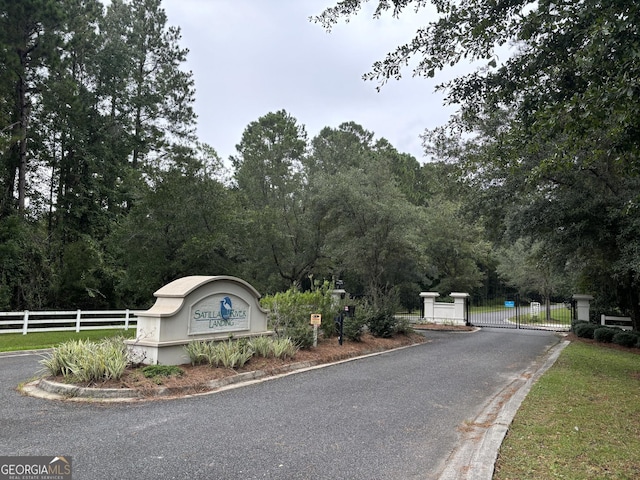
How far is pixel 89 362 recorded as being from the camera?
6.66m

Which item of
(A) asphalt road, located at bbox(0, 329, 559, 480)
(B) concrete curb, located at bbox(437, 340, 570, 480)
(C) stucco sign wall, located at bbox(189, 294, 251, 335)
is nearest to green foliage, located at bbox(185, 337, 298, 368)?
(C) stucco sign wall, located at bbox(189, 294, 251, 335)

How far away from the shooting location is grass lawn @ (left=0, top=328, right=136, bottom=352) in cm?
1179

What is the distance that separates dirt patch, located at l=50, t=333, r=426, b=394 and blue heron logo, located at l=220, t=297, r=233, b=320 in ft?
3.37

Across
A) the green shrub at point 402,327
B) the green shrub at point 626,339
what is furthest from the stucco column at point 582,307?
the green shrub at point 402,327

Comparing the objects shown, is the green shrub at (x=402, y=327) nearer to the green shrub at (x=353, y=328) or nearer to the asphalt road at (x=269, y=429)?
the green shrub at (x=353, y=328)

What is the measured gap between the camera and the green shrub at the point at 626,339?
1417 cm

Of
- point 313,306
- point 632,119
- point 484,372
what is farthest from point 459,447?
point 313,306

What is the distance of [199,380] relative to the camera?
701 centimetres

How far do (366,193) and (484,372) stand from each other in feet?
27.8

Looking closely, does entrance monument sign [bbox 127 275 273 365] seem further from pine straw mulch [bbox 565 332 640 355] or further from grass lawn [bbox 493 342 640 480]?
pine straw mulch [bbox 565 332 640 355]

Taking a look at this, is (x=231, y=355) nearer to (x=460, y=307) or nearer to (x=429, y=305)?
(x=460, y=307)

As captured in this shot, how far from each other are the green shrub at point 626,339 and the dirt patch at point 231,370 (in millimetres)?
8067

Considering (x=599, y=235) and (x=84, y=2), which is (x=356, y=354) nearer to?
(x=599, y=235)

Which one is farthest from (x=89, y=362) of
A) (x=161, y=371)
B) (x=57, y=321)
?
(x=57, y=321)
